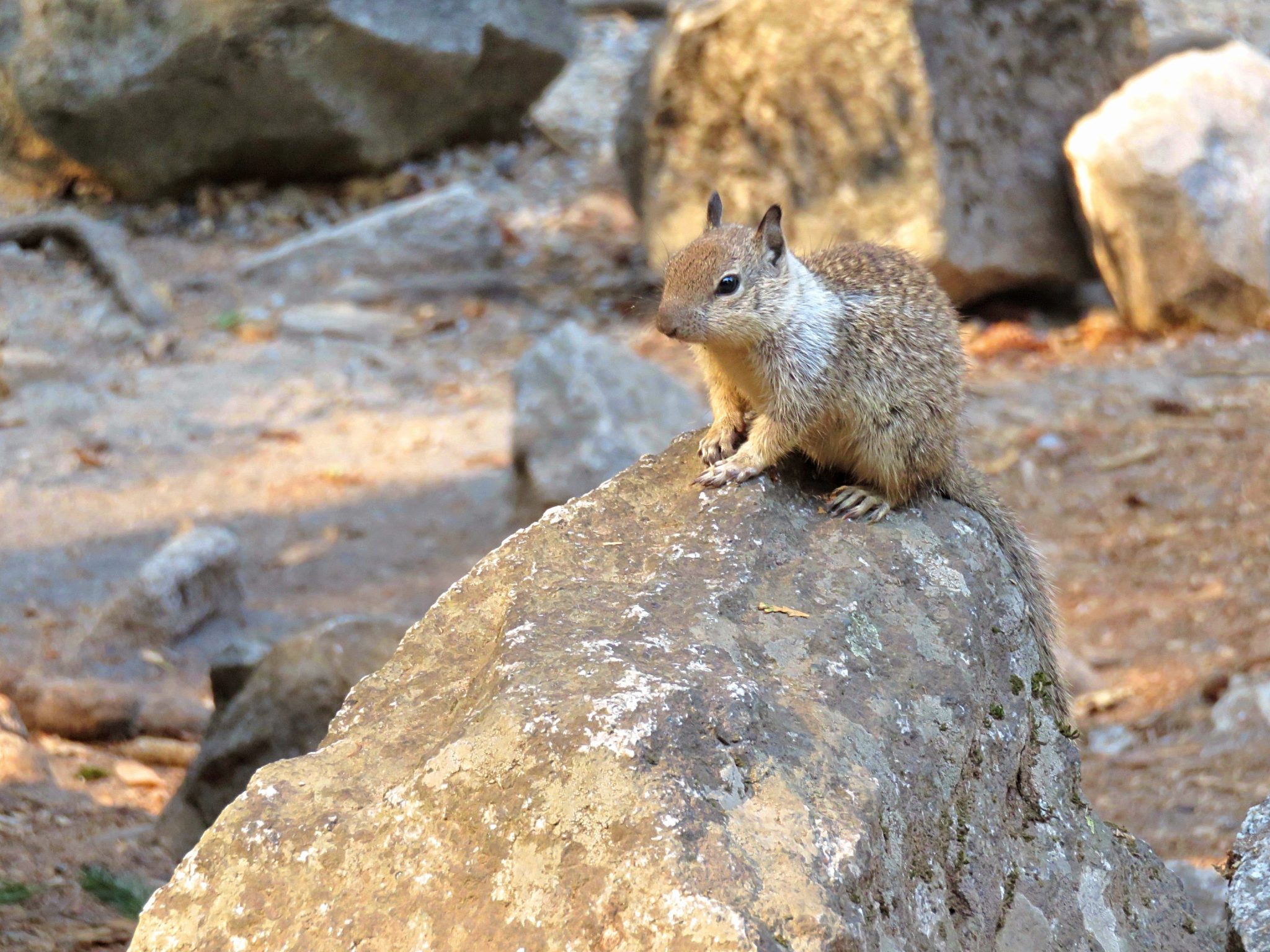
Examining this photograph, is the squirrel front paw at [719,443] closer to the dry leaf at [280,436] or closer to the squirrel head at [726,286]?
the squirrel head at [726,286]

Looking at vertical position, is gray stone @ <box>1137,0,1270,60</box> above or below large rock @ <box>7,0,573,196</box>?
below

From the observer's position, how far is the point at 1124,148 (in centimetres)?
750

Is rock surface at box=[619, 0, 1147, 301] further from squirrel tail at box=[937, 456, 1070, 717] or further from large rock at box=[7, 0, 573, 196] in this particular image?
squirrel tail at box=[937, 456, 1070, 717]

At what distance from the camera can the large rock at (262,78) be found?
9125mm

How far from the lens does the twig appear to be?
8328 mm

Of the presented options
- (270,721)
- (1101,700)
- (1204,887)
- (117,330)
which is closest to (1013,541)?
(1204,887)

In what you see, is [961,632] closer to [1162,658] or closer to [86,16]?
[1162,658]

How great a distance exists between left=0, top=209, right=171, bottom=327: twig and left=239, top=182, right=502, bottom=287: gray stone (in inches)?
30.3

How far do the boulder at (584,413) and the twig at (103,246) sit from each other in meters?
3.10

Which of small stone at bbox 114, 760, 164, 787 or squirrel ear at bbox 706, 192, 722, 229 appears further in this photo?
small stone at bbox 114, 760, 164, 787

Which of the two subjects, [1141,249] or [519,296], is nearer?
[1141,249]

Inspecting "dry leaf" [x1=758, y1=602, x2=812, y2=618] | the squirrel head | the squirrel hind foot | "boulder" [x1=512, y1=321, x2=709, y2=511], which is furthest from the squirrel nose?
"boulder" [x1=512, y1=321, x2=709, y2=511]

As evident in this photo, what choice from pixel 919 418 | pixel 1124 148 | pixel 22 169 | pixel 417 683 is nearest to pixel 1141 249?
pixel 1124 148

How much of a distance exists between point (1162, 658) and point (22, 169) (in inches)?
339
